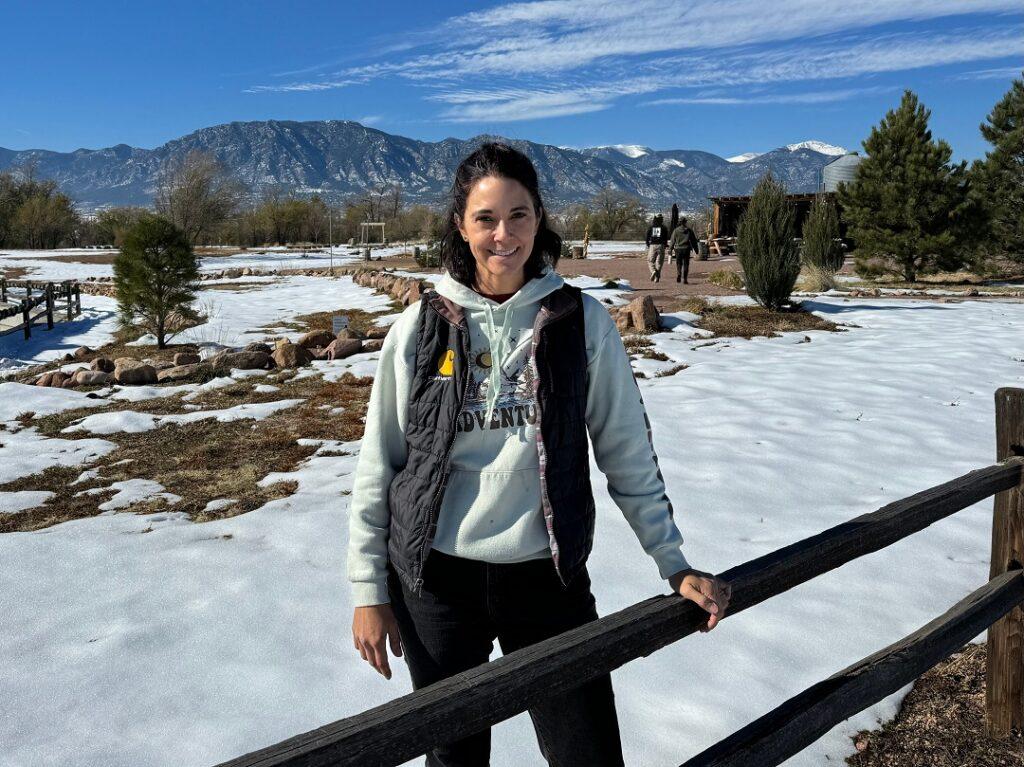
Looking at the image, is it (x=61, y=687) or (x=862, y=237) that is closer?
(x=61, y=687)

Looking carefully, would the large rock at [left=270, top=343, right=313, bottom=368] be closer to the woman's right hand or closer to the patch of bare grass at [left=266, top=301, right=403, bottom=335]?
the patch of bare grass at [left=266, top=301, right=403, bottom=335]

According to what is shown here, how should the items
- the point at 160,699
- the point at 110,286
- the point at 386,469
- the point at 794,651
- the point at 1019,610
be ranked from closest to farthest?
1. the point at 386,469
2. the point at 1019,610
3. the point at 160,699
4. the point at 794,651
5. the point at 110,286

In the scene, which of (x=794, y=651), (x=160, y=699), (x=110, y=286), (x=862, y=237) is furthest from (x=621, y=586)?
(x=110, y=286)

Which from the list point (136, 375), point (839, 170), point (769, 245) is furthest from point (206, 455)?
point (839, 170)

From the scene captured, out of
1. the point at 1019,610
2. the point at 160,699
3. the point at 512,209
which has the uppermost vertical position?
the point at 512,209

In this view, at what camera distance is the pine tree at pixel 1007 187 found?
71.6 feet

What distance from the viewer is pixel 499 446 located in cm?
174

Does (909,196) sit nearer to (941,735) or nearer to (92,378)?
(92,378)

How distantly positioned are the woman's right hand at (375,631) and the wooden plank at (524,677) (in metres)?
0.42

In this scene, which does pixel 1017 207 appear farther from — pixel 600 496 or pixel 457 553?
pixel 457 553

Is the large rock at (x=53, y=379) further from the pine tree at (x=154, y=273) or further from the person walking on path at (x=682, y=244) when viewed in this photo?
the person walking on path at (x=682, y=244)

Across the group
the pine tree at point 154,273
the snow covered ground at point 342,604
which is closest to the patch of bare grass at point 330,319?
the pine tree at point 154,273

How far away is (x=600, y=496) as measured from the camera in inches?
202

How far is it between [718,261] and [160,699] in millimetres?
25926
